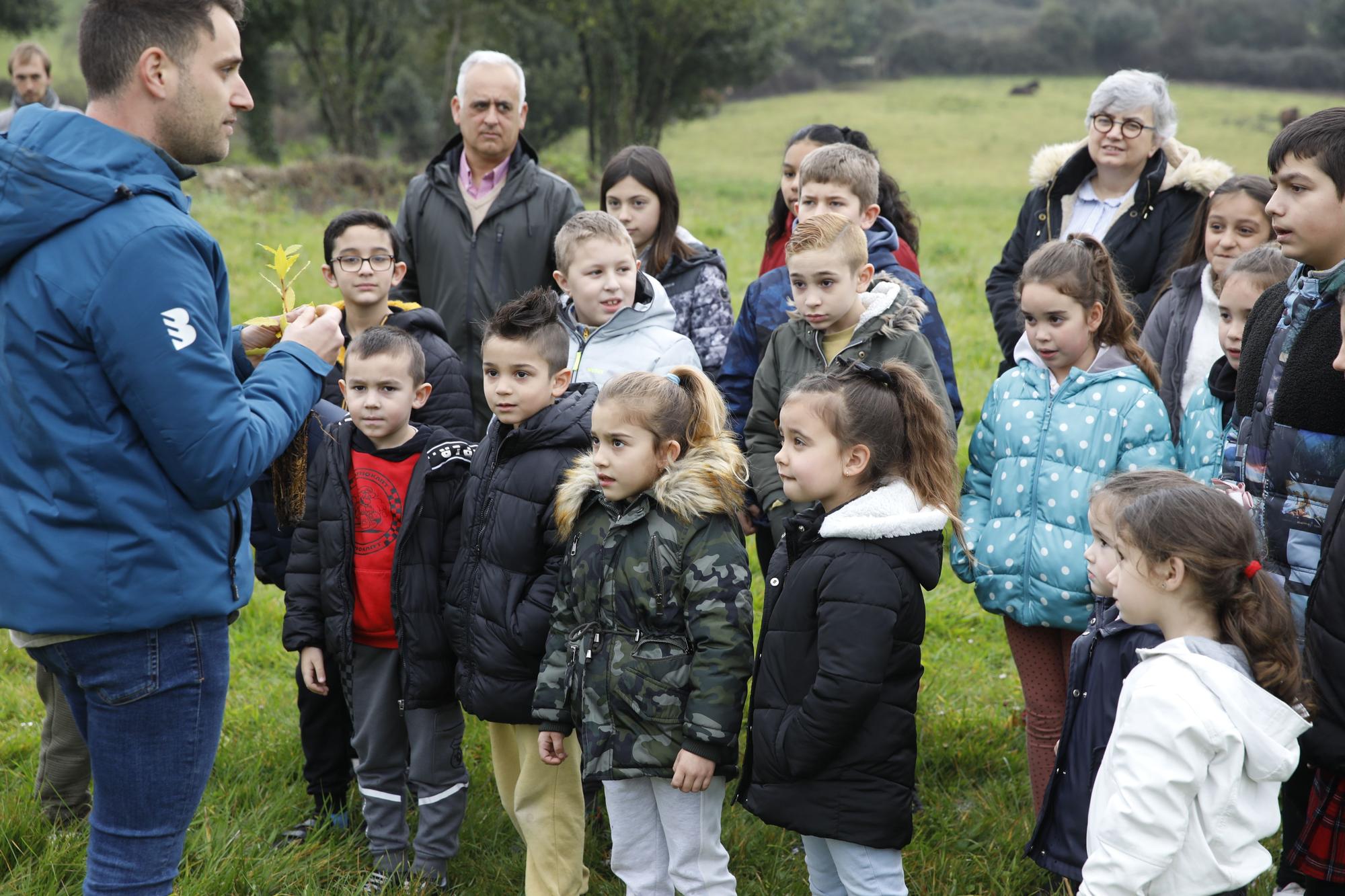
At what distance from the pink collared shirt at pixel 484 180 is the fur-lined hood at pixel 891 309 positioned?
1.88 metres

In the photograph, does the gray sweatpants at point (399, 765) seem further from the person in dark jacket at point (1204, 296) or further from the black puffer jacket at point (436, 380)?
the person in dark jacket at point (1204, 296)

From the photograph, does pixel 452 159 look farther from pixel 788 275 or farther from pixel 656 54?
pixel 656 54

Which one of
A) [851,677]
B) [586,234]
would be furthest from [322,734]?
[851,677]

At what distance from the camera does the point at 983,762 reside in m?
4.50

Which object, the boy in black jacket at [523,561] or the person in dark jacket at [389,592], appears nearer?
the boy in black jacket at [523,561]

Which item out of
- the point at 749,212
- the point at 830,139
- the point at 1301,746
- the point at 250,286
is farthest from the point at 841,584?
the point at 749,212

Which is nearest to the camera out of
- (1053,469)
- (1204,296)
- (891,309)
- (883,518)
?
(883,518)

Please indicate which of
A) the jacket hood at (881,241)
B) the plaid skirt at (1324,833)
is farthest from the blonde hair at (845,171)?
the plaid skirt at (1324,833)

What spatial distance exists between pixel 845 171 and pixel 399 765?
9.04 ft

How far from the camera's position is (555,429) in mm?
3578

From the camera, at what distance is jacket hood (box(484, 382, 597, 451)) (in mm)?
3574

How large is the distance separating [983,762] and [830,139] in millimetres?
2881

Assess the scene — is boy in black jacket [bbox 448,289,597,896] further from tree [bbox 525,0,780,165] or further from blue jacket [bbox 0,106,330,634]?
tree [bbox 525,0,780,165]

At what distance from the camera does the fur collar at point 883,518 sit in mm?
2971
